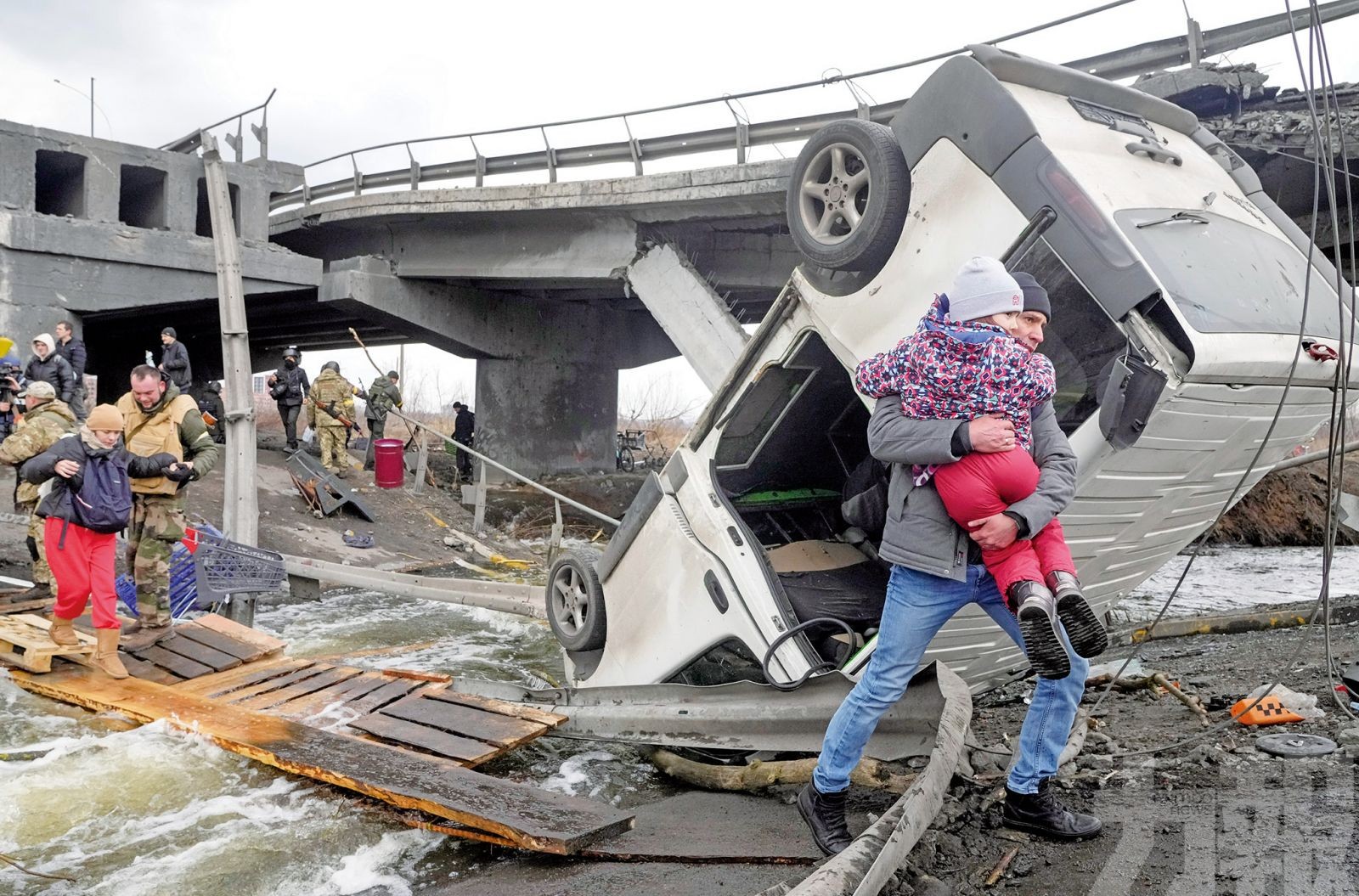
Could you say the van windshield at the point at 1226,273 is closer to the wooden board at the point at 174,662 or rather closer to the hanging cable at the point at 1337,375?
the hanging cable at the point at 1337,375

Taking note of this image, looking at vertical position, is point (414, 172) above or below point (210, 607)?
above

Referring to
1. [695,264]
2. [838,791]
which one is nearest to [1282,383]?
[838,791]

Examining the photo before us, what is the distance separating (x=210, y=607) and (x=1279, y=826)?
6893 millimetres

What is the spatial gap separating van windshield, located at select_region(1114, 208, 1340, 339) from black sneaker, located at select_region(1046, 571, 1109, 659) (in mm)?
1000

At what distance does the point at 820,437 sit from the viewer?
533 centimetres

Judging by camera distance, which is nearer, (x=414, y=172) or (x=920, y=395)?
(x=920, y=395)

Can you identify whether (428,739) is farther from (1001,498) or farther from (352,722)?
(1001,498)

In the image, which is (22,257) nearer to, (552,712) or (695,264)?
(695,264)

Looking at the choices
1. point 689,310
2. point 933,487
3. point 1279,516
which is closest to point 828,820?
point 933,487

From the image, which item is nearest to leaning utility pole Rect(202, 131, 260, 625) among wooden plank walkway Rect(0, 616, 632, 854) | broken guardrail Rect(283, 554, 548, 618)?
broken guardrail Rect(283, 554, 548, 618)

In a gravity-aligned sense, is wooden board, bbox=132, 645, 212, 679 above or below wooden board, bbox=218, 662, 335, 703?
above

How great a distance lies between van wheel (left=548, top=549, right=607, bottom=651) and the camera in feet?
16.9

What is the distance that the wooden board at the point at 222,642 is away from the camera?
605cm

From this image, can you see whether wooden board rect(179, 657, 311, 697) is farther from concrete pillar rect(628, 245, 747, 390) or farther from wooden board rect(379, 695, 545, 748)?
concrete pillar rect(628, 245, 747, 390)
